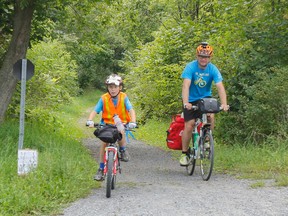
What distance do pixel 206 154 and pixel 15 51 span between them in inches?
235

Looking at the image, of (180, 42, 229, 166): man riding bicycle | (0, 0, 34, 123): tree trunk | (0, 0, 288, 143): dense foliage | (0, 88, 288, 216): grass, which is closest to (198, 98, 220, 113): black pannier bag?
(180, 42, 229, 166): man riding bicycle

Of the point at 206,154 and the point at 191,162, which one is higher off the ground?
the point at 206,154

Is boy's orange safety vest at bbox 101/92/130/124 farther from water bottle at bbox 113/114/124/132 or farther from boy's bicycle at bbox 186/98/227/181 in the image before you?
boy's bicycle at bbox 186/98/227/181

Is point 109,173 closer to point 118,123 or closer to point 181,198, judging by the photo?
point 118,123

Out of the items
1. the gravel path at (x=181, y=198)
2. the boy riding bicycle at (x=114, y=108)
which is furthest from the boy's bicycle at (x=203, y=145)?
the boy riding bicycle at (x=114, y=108)

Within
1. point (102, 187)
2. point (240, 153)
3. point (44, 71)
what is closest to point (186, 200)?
point (102, 187)

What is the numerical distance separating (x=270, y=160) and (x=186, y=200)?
9.64ft

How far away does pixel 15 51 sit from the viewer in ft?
40.4

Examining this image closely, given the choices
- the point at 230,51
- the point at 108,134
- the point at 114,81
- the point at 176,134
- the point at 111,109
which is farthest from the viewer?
the point at 230,51

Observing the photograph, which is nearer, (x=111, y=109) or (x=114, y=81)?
(x=114, y=81)

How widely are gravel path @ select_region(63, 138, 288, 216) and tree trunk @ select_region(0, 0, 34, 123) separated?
4356 millimetres

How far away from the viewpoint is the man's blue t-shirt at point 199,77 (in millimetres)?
8539

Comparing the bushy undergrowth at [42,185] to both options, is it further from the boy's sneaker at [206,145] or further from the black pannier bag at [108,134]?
the boy's sneaker at [206,145]

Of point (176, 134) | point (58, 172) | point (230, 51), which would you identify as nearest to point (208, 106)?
point (176, 134)
